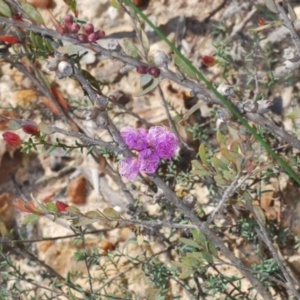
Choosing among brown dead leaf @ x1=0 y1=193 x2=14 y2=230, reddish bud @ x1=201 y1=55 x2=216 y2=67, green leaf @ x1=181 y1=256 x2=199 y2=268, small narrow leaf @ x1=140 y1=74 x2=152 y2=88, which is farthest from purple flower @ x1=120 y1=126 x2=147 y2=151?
brown dead leaf @ x1=0 y1=193 x2=14 y2=230

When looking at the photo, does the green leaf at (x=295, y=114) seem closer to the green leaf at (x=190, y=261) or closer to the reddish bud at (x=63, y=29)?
the green leaf at (x=190, y=261)

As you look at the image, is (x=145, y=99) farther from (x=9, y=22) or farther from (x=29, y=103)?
(x=9, y=22)

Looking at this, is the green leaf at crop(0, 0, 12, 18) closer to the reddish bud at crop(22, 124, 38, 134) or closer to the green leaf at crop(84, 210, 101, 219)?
the reddish bud at crop(22, 124, 38, 134)

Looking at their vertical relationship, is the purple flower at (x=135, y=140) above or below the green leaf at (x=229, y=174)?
above

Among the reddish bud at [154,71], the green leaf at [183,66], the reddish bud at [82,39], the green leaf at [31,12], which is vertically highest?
the green leaf at [31,12]

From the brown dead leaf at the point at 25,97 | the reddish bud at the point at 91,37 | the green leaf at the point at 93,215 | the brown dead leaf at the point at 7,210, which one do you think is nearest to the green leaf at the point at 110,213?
the green leaf at the point at 93,215

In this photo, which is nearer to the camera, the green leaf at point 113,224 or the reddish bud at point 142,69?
the reddish bud at point 142,69

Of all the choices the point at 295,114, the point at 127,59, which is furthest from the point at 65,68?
the point at 295,114

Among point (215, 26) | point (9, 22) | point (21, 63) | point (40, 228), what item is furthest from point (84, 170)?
point (9, 22)
